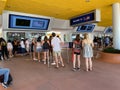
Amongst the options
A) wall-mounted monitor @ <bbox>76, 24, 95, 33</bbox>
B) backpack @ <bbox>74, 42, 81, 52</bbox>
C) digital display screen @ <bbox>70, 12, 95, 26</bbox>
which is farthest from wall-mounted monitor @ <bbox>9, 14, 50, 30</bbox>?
backpack @ <bbox>74, 42, 81, 52</bbox>

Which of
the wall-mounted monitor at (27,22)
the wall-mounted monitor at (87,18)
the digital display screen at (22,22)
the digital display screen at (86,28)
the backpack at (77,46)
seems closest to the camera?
the backpack at (77,46)

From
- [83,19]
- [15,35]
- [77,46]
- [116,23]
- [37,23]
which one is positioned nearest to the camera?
[77,46]

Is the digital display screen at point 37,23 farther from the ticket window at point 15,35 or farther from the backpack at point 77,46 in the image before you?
the backpack at point 77,46

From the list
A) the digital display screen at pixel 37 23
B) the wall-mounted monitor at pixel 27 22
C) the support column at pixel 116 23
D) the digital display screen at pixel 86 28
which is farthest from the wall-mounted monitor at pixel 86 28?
the support column at pixel 116 23

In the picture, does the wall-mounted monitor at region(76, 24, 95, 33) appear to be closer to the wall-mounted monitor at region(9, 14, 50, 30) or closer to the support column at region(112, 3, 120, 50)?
the wall-mounted monitor at region(9, 14, 50, 30)

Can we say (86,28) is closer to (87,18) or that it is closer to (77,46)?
(87,18)

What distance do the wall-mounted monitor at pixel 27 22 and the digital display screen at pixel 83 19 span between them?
2.08 meters

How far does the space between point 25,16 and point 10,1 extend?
313 cm

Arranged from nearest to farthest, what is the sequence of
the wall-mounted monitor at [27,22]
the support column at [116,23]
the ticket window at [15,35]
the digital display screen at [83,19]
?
1. the support column at [116,23]
2. the digital display screen at [83,19]
3. the wall-mounted monitor at [27,22]
4. the ticket window at [15,35]

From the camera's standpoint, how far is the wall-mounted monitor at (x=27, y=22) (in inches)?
403

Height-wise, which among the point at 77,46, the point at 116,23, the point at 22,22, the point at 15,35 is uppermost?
the point at 22,22

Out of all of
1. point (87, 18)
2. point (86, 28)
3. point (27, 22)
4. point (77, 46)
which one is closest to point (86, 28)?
point (86, 28)

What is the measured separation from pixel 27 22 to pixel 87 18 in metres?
4.47

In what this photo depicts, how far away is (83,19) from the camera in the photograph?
34.4 feet
